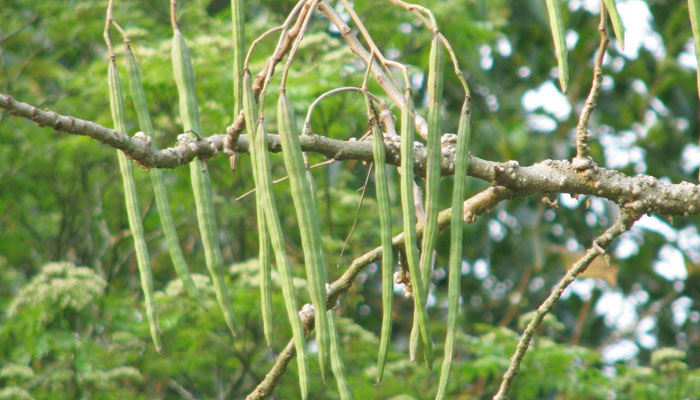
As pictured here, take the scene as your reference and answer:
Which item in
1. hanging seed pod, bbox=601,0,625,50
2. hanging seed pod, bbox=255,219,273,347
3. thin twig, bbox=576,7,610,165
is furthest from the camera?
thin twig, bbox=576,7,610,165

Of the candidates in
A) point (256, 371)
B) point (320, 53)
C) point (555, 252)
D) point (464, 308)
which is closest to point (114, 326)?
point (256, 371)

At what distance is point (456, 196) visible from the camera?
1.19 m

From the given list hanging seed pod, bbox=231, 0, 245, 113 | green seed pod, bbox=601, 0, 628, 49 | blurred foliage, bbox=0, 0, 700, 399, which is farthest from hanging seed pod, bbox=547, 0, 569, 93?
blurred foliage, bbox=0, 0, 700, 399

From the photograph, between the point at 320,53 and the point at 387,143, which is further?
the point at 320,53

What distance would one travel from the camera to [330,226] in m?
4.25

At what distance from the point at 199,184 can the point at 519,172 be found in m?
0.59

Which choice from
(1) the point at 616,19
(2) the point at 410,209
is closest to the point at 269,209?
(2) the point at 410,209

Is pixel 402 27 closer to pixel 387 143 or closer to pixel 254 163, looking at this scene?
pixel 387 143

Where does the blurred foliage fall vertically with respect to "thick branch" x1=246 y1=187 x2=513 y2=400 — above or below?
above

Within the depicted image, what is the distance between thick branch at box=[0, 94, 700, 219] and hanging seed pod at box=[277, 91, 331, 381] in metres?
0.23

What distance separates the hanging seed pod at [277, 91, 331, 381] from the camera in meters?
1.08

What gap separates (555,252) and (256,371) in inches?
93.0

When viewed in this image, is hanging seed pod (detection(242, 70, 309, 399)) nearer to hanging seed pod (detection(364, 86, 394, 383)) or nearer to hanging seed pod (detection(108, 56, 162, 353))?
hanging seed pod (detection(364, 86, 394, 383))

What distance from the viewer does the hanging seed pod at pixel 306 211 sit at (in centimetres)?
108
